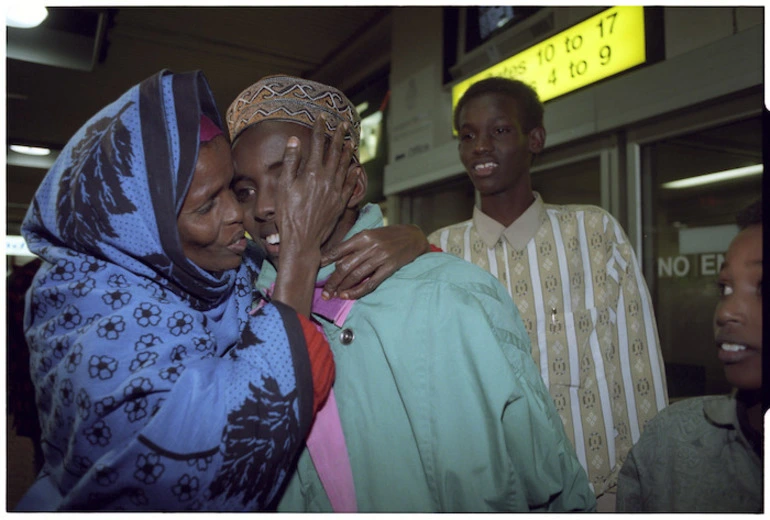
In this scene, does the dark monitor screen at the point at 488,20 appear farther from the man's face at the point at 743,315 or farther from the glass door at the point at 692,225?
the man's face at the point at 743,315

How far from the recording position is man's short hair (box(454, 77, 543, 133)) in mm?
1928

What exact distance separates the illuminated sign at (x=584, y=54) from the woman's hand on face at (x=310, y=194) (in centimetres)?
172

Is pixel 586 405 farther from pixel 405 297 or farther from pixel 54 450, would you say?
pixel 54 450

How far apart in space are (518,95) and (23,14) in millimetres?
1538

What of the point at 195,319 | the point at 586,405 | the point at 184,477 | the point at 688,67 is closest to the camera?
the point at 184,477

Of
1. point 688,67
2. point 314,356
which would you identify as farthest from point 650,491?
point 688,67

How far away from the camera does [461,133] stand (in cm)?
198

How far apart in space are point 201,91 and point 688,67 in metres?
1.75

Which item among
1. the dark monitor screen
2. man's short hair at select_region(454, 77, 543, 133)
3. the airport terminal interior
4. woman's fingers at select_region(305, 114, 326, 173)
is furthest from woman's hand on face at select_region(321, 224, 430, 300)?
the dark monitor screen

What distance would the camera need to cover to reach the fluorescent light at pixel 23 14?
4.08ft

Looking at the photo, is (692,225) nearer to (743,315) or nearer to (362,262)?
(743,315)

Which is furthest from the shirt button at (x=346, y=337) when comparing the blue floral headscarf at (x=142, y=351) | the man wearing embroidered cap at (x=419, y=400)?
the blue floral headscarf at (x=142, y=351)

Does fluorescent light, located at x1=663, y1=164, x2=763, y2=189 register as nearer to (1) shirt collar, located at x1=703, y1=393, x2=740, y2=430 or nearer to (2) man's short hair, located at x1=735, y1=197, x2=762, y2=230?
(2) man's short hair, located at x1=735, y1=197, x2=762, y2=230

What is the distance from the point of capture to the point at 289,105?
998mm
